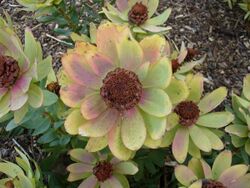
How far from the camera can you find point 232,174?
49.0 inches

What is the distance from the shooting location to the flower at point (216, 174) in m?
1.23

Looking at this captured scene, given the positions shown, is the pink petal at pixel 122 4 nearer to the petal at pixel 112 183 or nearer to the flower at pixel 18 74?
the flower at pixel 18 74

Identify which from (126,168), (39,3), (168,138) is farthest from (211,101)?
(39,3)

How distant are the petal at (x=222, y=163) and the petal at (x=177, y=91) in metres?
0.25

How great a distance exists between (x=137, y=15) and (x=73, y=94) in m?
0.59

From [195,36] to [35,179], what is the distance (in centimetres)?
140

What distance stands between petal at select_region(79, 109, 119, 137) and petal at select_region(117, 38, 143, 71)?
11cm

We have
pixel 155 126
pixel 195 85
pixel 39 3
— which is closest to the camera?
pixel 155 126

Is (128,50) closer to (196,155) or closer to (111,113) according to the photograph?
(111,113)

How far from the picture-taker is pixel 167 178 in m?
1.82

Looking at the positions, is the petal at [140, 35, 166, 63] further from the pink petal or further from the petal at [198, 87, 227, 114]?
the pink petal

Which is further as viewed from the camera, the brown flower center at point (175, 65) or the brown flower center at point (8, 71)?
the brown flower center at point (175, 65)

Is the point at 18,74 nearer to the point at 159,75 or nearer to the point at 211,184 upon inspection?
the point at 159,75

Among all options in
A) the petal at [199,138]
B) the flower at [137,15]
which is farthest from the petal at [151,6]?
the petal at [199,138]
